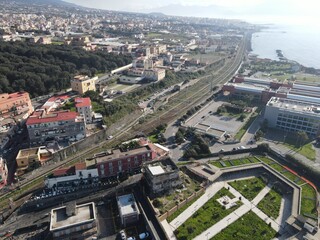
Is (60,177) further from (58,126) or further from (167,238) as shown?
(167,238)

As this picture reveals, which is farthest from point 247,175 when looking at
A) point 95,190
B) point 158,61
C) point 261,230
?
point 158,61

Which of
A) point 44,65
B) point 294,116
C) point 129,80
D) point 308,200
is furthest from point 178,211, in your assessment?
point 44,65

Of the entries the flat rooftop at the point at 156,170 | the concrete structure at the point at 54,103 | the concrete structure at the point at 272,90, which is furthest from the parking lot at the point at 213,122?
the concrete structure at the point at 54,103

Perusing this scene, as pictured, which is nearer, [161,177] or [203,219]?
[203,219]

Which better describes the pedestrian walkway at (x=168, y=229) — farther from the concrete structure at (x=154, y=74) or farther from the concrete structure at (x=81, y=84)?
the concrete structure at (x=154, y=74)

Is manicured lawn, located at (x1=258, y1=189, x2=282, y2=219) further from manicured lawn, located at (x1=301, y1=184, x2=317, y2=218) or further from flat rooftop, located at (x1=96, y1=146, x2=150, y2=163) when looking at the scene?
flat rooftop, located at (x1=96, y1=146, x2=150, y2=163)

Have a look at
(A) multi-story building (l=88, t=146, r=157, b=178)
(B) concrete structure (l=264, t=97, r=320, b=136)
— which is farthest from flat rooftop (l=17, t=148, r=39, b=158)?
(B) concrete structure (l=264, t=97, r=320, b=136)

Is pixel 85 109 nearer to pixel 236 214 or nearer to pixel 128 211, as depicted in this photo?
pixel 128 211
